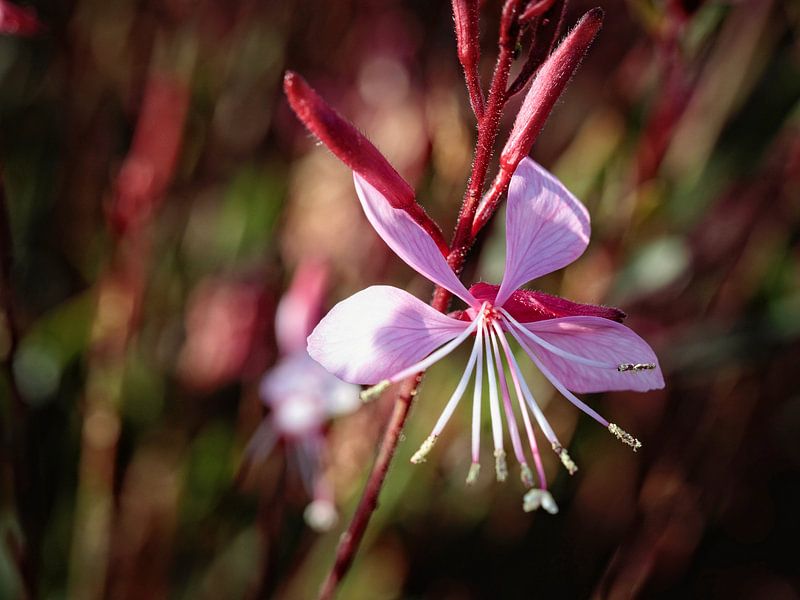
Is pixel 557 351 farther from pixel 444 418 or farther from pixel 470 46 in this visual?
pixel 470 46

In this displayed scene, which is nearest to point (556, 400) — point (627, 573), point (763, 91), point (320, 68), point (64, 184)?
point (627, 573)

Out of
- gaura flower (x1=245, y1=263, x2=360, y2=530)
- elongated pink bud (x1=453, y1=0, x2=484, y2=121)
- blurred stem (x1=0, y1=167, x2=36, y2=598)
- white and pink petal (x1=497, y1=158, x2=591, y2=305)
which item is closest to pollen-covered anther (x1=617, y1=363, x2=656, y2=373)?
white and pink petal (x1=497, y1=158, x2=591, y2=305)

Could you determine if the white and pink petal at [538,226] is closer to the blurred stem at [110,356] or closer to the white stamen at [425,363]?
the white stamen at [425,363]

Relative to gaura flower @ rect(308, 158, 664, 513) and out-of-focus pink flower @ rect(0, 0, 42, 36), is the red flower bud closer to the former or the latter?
out-of-focus pink flower @ rect(0, 0, 42, 36)

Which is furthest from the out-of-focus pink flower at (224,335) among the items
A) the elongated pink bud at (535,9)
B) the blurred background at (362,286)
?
the elongated pink bud at (535,9)

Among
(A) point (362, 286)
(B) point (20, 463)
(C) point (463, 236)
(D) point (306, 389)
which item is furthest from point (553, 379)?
(A) point (362, 286)
